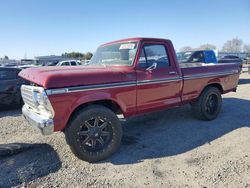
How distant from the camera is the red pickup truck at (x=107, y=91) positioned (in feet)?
13.1

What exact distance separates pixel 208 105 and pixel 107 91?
3387 mm

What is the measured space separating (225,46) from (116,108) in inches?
4913

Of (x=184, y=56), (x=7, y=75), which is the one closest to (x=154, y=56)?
(x=7, y=75)

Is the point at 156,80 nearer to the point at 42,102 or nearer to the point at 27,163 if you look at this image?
the point at 42,102

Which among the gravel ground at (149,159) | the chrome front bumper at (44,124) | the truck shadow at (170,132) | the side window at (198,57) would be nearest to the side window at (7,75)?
the gravel ground at (149,159)

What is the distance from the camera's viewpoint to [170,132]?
5.79 m

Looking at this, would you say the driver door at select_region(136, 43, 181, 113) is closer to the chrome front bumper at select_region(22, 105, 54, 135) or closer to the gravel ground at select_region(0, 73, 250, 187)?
the gravel ground at select_region(0, 73, 250, 187)

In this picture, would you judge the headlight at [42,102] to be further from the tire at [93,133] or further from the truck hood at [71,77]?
→ the tire at [93,133]

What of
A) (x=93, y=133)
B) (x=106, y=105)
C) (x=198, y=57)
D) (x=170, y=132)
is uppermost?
(x=198, y=57)

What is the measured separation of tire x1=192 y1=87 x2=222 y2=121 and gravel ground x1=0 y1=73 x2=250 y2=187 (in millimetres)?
245

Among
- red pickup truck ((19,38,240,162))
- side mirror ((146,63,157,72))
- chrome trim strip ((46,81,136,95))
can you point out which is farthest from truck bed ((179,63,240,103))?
chrome trim strip ((46,81,136,95))

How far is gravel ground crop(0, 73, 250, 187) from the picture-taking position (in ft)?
12.2

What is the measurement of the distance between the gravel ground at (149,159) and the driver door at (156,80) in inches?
31.2

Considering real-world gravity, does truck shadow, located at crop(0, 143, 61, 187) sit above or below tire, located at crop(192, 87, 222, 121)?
below
